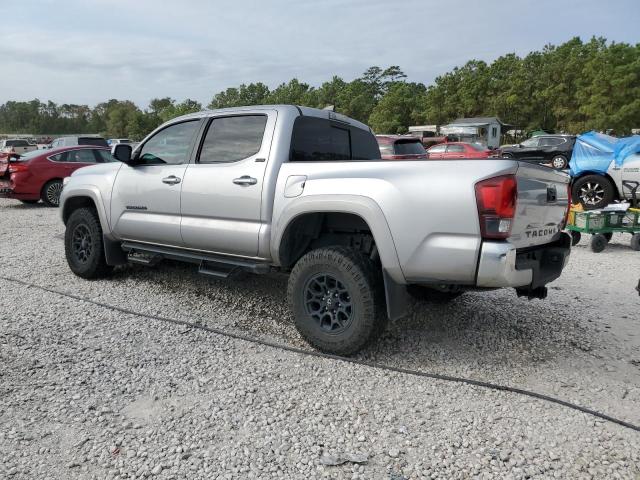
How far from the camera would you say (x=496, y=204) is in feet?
9.98

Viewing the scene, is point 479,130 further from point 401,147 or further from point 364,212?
point 364,212

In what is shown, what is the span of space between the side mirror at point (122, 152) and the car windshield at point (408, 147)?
354 inches

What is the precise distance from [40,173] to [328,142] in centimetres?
1043

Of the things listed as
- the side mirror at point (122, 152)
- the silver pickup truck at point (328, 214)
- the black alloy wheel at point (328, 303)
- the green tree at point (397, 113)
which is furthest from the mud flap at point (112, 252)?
the green tree at point (397, 113)

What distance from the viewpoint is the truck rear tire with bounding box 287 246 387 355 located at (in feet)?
11.5

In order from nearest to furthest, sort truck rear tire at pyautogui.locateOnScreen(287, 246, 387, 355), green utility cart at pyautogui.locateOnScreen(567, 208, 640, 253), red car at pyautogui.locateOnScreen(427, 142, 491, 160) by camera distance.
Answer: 1. truck rear tire at pyautogui.locateOnScreen(287, 246, 387, 355)
2. green utility cart at pyautogui.locateOnScreen(567, 208, 640, 253)
3. red car at pyautogui.locateOnScreen(427, 142, 491, 160)

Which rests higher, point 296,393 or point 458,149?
point 458,149

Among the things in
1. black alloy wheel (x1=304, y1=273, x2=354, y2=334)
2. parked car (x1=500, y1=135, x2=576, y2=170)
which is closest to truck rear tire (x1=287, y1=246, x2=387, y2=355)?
black alloy wheel (x1=304, y1=273, x2=354, y2=334)

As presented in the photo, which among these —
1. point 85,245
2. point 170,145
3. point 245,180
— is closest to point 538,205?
point 245,180

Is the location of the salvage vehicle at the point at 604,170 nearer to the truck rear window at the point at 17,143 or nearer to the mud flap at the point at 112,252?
the mud flap at the point at 112,252

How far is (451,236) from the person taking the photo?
10.4 ft

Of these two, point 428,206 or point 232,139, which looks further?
point 232,139

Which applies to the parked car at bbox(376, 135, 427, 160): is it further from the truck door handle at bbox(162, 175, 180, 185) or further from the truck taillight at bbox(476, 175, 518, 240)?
the truck taillight at bbox(476, 175, 518, 240)

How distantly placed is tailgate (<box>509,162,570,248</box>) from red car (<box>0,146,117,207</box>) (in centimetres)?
1166
